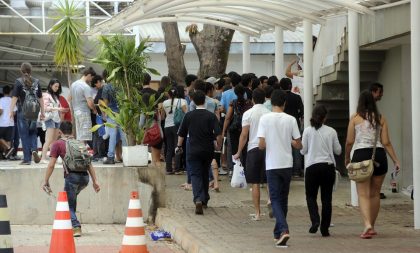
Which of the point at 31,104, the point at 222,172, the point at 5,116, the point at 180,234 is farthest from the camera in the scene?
the point at 5,116

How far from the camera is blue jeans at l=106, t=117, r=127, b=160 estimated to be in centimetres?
1596

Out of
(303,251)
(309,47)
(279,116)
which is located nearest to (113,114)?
(309,47)

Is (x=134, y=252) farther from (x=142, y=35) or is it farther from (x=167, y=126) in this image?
(x=142, y=35)

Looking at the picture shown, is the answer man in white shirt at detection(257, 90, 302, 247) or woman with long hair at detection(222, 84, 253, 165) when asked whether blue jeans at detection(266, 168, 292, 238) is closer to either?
man in white shirt at detection(257, 90, 302, 247)

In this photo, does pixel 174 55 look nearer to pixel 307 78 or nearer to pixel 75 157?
pixel 307 78

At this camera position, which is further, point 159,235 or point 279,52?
point 279,52

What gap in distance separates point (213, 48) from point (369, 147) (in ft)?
36.5

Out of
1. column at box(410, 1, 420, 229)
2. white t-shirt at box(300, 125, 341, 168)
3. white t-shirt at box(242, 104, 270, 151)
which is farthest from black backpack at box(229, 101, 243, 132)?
column at box(410, 1, 420, 229)

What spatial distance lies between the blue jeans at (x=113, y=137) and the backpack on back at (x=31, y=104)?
4.14 ft

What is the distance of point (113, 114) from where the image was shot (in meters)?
15.5

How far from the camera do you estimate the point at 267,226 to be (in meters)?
12.9

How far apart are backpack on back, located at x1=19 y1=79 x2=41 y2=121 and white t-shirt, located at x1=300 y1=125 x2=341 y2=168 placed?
574cm

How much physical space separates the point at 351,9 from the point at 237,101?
256 cm

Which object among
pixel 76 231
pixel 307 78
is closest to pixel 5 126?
pixel 307 78
